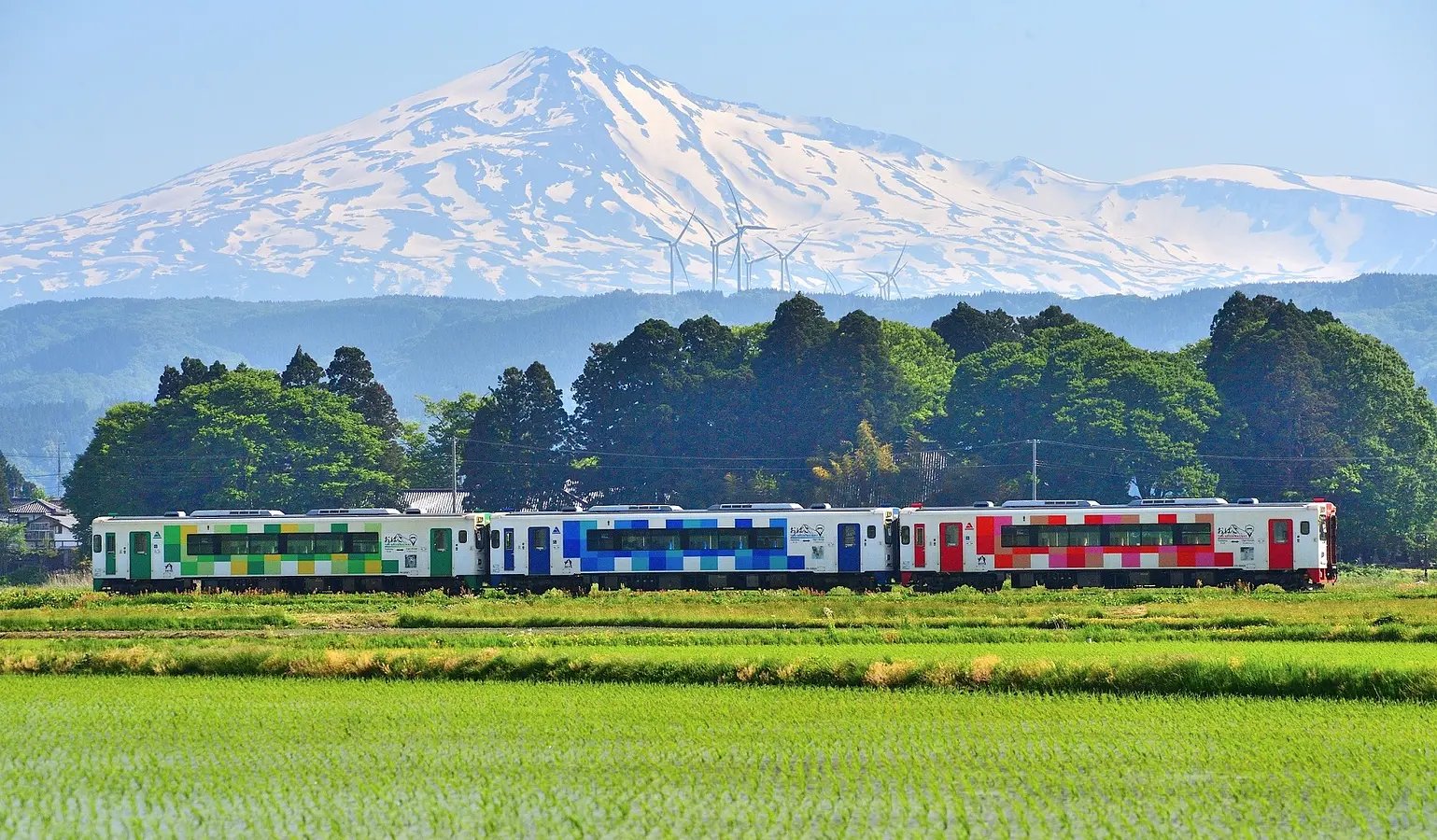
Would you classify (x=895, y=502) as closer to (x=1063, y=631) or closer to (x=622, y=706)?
(x=1063, y=631)

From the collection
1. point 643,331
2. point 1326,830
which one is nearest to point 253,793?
point 1326,830

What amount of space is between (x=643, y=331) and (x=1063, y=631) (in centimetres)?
6700

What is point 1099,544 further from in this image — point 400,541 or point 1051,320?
point 1051,320

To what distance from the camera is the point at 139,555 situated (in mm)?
57375

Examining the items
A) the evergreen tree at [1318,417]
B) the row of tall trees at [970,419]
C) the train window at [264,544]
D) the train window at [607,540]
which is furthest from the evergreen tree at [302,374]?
the train window at [607,540]

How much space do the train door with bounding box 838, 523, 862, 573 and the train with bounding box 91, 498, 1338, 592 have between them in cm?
4

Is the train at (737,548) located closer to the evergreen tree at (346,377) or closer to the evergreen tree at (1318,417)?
the evergreen tree at (1318,417)

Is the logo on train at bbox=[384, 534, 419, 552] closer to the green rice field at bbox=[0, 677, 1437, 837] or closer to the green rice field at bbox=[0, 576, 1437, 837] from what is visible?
the green rice field at bbox=[0, 576, 1437, 837]

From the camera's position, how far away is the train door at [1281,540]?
54.3m

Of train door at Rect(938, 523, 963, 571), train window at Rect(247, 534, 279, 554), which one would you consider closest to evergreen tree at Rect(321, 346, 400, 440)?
train window at Rect(247, 534, 279, 554)

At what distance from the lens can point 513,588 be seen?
56.6m

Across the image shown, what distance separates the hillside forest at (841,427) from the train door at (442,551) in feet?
129

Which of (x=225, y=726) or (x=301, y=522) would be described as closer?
(x=225, y=726)

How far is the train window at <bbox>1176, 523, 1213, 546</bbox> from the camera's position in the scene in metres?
54.8
